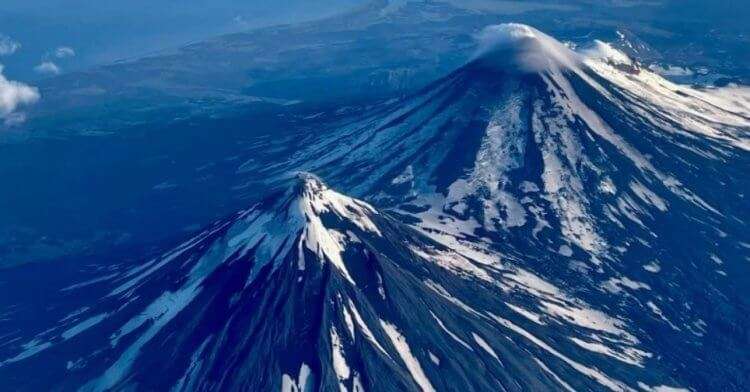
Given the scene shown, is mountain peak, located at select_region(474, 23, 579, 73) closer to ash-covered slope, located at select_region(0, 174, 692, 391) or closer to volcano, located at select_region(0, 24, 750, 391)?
volcano, located at select_region(0, 24, 750, 391)

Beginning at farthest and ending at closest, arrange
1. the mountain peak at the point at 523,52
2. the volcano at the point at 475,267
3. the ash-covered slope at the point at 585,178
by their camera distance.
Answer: the mountain peak at the point at 523,52 → the ash-covered slope at the point at 585,178 → the volcano at the point at 475,267

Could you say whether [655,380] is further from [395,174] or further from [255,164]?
[255,164]

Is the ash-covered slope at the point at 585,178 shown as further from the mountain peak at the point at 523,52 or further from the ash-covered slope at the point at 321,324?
the ash-covered slope at the point at 321,324

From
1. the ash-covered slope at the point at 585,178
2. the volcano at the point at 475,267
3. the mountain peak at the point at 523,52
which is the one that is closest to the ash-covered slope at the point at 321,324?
the volcano at the point at 475,267

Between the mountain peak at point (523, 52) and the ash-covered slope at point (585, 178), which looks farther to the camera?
the mountain peak at point (523, 52)

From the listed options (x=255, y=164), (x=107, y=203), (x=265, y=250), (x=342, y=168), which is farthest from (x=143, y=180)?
(x=265, y=250)

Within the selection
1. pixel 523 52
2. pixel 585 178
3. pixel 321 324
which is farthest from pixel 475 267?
pixel 523 52
